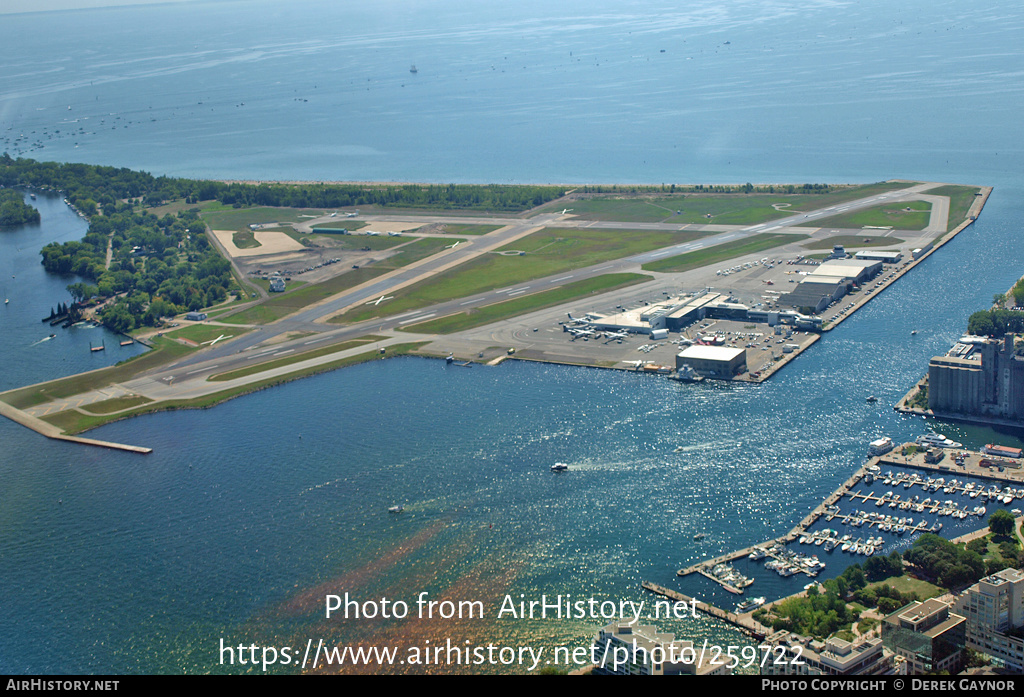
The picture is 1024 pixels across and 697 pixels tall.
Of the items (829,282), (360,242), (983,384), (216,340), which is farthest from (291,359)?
(983,384)

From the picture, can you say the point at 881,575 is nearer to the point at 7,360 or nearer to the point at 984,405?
the point at 984,405

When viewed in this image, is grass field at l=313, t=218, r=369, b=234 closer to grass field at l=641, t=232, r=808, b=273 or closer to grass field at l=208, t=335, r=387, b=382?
grass field at l=641, t=232, r=808, b=273

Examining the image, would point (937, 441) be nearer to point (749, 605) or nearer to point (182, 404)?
point (749, 605)

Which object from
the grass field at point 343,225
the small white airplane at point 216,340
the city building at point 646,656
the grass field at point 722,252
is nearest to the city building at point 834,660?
the city building at point 646,656

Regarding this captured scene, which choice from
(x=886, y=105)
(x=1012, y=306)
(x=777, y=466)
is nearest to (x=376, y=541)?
(x=777, y=466)

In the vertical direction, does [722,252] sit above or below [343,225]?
below

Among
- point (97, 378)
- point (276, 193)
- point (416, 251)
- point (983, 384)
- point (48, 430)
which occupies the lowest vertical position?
point (48, 430)

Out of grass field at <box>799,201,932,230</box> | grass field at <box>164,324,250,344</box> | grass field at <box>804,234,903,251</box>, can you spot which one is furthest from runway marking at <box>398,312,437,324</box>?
grass field at <box>799,201,932,230</box>

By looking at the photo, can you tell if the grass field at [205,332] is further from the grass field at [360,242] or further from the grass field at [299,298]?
the grass field at [360,242]
